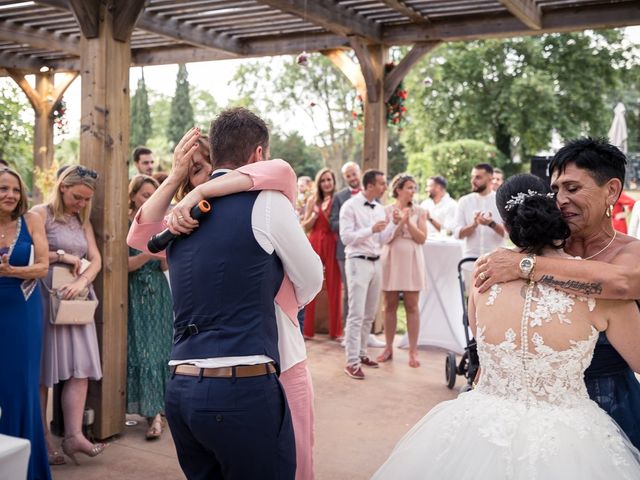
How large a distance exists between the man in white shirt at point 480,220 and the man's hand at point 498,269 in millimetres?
3893

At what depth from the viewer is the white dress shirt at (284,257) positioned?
73.6 inches

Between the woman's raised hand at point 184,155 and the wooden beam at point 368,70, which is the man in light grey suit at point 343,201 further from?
the woman's raised hand at point 184,155

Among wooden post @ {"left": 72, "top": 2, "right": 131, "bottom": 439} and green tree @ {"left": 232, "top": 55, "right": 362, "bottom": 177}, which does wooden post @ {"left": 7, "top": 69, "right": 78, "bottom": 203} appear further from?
green tree @ {"left": 232, "top": 55, "right": 362, "bottom": 177}

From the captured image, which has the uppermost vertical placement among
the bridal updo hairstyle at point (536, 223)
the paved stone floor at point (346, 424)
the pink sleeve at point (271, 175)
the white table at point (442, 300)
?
the pink sleeve at point (271, 175)

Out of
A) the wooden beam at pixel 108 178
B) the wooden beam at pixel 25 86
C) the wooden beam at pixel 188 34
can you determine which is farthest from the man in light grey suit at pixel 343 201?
the wooden beam at pixel 25 86

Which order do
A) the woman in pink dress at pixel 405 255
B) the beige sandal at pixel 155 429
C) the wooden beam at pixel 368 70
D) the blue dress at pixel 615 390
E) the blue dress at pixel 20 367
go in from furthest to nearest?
the wooden beam at pixel 368 70 → the woman in pink dress at pixel 405 255 → the beige sandal at pixel 155 429 → the blue dress at pixel 20 367 → the blue dress at pixel 615 390

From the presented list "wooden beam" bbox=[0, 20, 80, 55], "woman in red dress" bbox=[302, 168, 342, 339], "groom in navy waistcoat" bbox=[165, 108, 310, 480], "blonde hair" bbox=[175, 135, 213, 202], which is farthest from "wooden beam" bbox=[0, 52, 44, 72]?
"groom in navy waistcoat" bbox=[165, 108, 310, 480]

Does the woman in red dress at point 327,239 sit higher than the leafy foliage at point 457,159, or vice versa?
the leafy foliage at point 457,159

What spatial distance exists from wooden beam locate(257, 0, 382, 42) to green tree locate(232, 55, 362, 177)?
62.4 feet

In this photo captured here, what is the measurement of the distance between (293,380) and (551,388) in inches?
30.8

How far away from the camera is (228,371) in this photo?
1844mm

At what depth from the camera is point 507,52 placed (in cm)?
2320

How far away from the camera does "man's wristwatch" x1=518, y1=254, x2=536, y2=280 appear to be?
1.96 m

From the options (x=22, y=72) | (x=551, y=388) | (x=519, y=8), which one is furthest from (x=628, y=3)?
(x=22, y=72)
